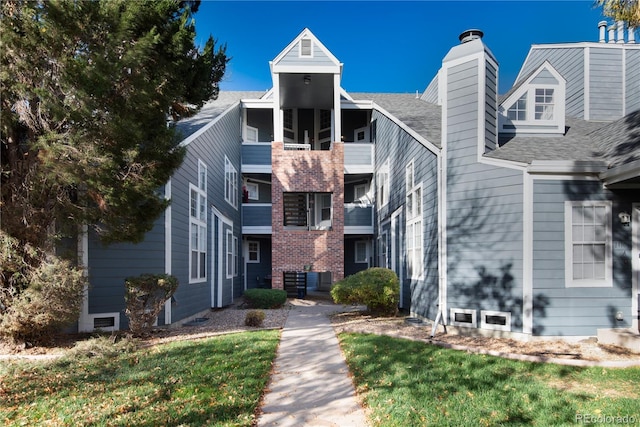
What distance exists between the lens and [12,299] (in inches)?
243

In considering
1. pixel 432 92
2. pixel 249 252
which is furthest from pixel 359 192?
pixel 249 252

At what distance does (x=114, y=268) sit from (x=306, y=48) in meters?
10.8

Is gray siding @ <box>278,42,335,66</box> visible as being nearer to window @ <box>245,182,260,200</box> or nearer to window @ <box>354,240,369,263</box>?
window @ <box>245,182,260,200</box>

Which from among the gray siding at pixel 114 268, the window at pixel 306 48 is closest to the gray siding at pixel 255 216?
the window at pixel 306 48

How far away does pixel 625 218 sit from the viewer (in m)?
7.33

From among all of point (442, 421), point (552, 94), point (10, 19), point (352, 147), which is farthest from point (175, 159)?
point (352, 147)

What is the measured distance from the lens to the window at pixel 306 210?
59.7 ft

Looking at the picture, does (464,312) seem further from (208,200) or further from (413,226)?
(208,200)

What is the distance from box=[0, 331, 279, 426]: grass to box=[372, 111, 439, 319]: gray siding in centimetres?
415

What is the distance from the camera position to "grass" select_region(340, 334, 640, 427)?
12.9 feet

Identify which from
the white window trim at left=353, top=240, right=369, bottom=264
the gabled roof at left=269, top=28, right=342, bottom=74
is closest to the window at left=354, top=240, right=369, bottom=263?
the white window trim at left=353, top=240, right=369, bottom=264

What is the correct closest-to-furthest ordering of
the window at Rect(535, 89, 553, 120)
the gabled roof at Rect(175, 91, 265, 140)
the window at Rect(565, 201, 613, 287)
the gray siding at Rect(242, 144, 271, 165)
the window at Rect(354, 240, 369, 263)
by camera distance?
the window at Rect(565, 201, 613, 287), the window at Rect(535, 89, 553, 120), the gabled roof at Rect(175, 91, 265, 140), the gray siding at Rect(242, 144, 271, 165), the window at Rect(354, 240, 369, 263)

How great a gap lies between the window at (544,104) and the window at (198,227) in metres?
8.77

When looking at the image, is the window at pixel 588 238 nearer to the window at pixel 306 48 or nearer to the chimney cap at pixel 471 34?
the chimney cap at pixel 471 34
